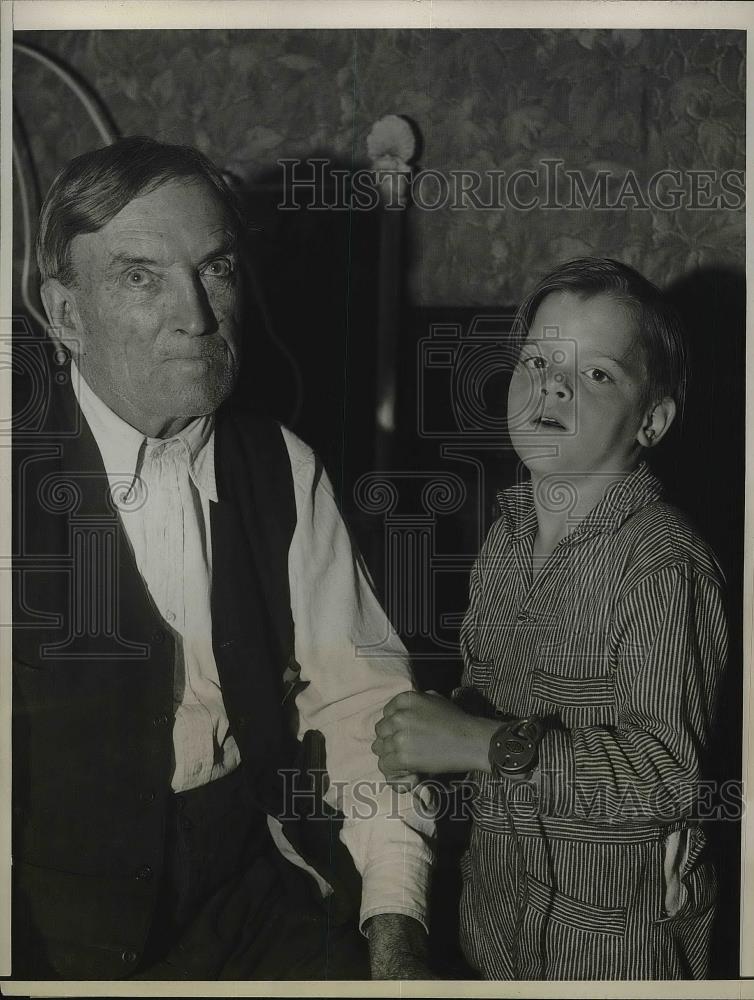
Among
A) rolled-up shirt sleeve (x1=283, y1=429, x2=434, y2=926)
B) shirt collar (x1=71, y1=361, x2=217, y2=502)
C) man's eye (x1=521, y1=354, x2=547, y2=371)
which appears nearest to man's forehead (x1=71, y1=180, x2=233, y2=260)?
shirt collar (x1=71, y1=361, x2=217, y2=502)

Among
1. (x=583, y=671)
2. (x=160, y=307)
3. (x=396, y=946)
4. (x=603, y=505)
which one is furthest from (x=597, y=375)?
(x=396, y=946)

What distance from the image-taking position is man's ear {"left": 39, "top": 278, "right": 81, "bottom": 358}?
7.72 feet

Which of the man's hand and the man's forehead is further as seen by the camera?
the man's hand

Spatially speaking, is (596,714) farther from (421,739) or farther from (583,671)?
(421,739)

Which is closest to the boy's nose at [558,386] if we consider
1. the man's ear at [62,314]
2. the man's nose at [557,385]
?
the man's nose at [557,385]

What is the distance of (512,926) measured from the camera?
7.81ft

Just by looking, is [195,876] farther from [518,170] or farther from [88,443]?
[518,170]

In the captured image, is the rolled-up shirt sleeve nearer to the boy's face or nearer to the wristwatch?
the wristwatch

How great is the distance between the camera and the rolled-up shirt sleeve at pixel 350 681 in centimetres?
239

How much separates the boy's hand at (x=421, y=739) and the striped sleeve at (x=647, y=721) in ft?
0.64

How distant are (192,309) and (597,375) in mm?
931

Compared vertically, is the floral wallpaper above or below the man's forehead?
above

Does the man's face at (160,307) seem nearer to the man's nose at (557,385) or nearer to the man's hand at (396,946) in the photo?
the man's nose at (557,385)

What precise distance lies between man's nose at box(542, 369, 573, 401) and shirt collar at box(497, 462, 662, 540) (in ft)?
0.69
